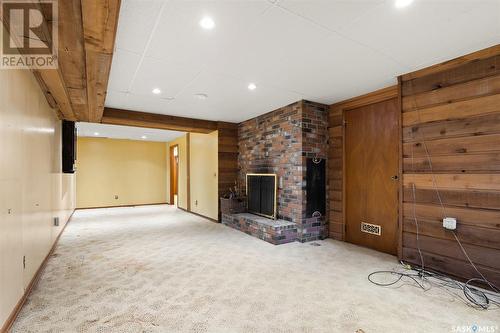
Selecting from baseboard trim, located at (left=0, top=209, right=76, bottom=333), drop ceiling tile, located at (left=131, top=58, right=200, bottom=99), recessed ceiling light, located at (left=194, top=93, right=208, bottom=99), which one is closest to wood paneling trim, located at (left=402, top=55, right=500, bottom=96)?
drop ceiling tile, located at (left=131, top=58, right=200, bottom=99)

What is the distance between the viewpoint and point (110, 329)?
175cm

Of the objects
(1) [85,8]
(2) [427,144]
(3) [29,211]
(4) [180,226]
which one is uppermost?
(1) [85,8]

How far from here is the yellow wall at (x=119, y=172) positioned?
792 cm

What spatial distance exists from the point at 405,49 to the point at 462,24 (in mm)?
441

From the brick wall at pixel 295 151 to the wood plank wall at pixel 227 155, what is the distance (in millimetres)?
1140

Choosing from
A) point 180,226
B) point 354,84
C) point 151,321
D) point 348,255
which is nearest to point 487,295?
point 348,255

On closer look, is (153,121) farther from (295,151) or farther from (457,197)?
(457,197)

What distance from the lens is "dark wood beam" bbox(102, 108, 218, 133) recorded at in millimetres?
4566

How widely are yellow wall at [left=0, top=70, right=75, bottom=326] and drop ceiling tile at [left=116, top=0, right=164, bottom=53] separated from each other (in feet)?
2.83

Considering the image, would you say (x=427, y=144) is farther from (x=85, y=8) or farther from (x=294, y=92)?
(x=85, y=8)

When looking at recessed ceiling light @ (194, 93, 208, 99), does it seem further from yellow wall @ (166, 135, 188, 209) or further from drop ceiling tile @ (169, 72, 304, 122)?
yellow wall @ (166, 135, 188, 209)

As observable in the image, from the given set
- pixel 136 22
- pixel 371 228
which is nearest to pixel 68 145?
pixel 136 22

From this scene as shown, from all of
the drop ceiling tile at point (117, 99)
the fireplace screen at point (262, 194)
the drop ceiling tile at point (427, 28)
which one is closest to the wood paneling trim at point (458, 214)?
the drop ceiling tile at point (427, 28)

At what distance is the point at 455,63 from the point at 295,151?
219 centimetres
